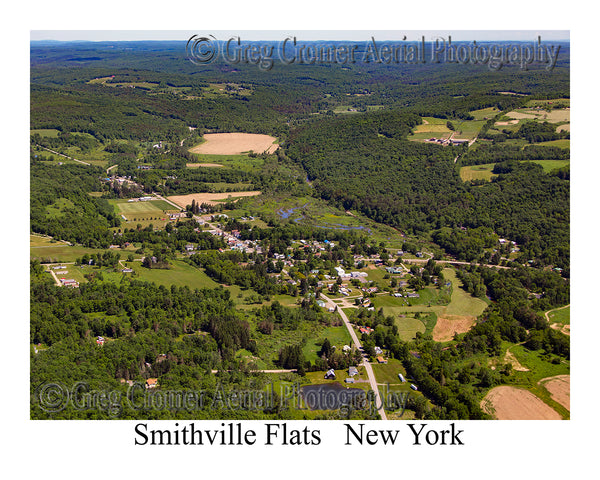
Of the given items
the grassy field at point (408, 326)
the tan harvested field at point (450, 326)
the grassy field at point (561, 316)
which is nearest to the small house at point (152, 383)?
the grassy field at point (408, 326)

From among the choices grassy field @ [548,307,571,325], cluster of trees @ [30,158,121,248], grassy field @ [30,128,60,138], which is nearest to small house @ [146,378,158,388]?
cluster of trees @ [30,158,121,248]

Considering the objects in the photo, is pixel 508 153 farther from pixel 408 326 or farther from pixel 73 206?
pixel 73 206

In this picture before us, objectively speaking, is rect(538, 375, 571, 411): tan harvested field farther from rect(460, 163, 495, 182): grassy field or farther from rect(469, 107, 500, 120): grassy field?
rect(469, 107, 500, 120): grassy field

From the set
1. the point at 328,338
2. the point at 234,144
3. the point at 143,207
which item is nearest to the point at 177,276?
the point at 328,338

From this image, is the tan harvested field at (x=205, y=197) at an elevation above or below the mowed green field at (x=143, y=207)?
above

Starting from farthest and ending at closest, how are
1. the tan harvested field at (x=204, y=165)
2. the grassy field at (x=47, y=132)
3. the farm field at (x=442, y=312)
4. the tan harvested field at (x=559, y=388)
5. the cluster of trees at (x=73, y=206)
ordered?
the grassy field at (x=47, y=132) < the tan harvested field at (x=204, y=165) < the cluster of trees at (x=73, y=206) < the farm field at (x=442, y=312) < the tan harvested field at (x=559, y=388)

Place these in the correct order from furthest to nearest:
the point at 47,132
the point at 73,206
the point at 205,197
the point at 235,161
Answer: the point at 47,132
the point at 235,161
the point at 205,197
the point at 73,206

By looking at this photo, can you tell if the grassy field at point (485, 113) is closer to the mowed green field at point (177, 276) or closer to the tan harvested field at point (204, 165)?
the tan harvested field at point (204, 165)
